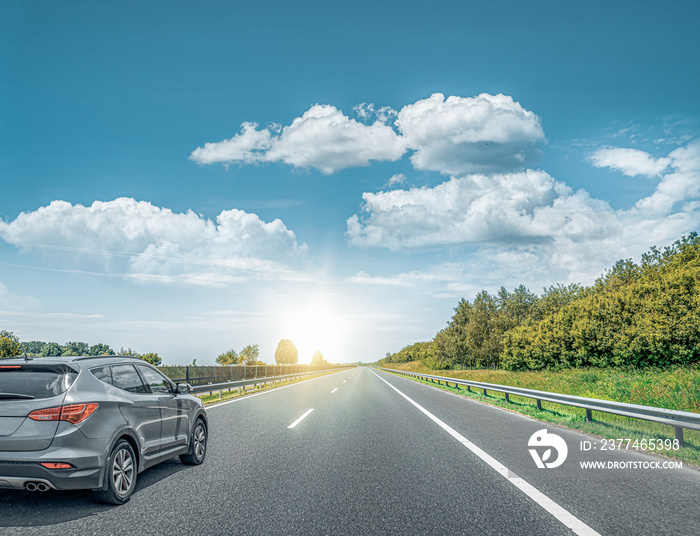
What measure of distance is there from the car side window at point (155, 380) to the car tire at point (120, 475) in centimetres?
104

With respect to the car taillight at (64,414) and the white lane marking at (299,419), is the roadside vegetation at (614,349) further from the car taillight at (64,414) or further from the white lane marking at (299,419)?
the car taillight at (64,414)

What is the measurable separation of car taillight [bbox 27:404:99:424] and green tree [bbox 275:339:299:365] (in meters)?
147

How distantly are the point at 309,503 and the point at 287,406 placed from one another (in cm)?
994

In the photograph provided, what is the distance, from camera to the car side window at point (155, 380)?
5941 mm

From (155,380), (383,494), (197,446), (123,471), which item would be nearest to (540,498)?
(383,494)

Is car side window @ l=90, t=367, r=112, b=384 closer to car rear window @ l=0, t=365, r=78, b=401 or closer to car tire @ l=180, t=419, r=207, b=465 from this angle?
car rear window @ l=0, t=365, r=78, b=401

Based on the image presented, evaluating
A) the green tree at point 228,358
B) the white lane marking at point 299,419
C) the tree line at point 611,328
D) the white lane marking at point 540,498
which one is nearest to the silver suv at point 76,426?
the white lane marking at point 540,498

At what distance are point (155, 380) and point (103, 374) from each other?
1.19 m

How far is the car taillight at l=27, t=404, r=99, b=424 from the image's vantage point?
4.34m

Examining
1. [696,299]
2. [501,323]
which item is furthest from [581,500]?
[501,323]

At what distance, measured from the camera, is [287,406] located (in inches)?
560

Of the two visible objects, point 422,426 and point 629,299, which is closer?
point 422,426

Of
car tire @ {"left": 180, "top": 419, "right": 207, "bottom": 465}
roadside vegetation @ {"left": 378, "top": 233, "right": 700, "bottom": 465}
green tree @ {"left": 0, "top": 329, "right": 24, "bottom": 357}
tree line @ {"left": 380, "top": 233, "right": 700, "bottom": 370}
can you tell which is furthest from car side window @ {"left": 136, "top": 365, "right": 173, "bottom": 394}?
tree line @ {"left": 380, "top": 233, "right": 700, "bottom": 370}

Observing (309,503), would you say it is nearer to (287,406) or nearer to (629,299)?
(287,406)
